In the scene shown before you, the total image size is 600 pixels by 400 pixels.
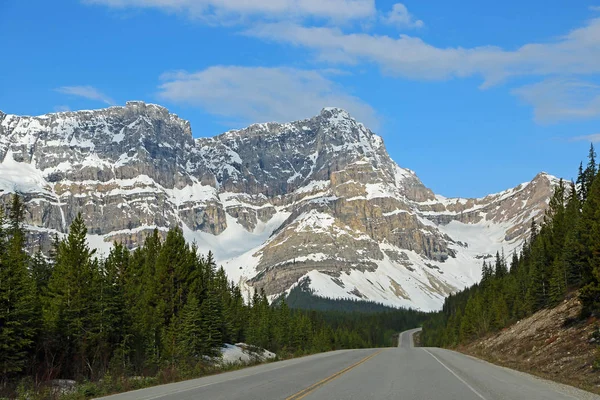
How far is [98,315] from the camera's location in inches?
1523

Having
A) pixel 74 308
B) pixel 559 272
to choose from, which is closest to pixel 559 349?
pixel 559 272

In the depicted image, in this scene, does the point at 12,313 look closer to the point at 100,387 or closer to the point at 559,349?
the point at 100,387

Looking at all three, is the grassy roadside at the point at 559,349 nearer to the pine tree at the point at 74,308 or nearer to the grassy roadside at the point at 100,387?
the grassy roadside at the point at 100,387

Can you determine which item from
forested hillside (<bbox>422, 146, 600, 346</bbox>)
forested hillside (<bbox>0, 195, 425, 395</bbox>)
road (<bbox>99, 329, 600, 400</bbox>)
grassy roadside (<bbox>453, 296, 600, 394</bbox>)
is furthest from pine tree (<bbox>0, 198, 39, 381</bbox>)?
forested hillside (<bbox>422, 146, 600, 346</bbox>)

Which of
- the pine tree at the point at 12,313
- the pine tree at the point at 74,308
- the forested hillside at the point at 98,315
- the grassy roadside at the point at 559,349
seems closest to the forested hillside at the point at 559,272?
the grassy roadside at the point at 559,349

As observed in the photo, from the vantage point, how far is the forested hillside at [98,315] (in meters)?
29.7

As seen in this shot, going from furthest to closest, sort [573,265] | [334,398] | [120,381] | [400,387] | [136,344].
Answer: [573,265] → [136,344] → [120,381] → [400,387] → [334,398]

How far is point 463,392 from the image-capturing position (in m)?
21.8

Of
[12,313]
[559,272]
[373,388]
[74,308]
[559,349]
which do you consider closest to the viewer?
[373,388]

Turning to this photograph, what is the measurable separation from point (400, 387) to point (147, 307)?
34672mm

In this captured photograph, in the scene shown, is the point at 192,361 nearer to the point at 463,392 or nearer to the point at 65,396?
the point at 65,396

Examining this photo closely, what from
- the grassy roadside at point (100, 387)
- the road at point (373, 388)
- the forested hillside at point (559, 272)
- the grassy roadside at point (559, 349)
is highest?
the forested hillside at point (559, 272)

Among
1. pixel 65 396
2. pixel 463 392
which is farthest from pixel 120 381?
pixel 463 392

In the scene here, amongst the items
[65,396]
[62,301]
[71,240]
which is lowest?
[65,396]
